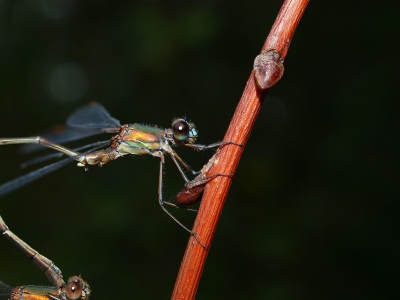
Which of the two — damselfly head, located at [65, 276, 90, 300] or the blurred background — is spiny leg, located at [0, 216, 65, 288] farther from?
the blurred background

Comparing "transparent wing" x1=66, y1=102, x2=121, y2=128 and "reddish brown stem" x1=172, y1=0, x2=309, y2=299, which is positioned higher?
"transparent wing" x1=66, y1=102, x2=121, y2=128

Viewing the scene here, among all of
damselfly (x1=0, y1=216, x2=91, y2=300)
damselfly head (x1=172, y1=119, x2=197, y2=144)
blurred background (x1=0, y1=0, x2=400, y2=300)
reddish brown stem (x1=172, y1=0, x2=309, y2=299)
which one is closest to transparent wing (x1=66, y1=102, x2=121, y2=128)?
damselfly head (x1=172, y1=119, x2=197, y2=144)

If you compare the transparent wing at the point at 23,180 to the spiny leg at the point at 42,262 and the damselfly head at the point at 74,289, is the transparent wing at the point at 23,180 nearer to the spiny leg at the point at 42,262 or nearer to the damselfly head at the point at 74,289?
the spiny leg at the point at 42,262

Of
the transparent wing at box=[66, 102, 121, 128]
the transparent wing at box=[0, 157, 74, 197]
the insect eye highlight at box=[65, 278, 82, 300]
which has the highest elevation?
the transparent wing at box=[66, 102, 121, 128]

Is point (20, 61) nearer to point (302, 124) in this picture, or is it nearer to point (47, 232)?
point (47, 232)

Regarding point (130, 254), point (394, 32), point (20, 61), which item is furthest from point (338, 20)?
point (20, 61)

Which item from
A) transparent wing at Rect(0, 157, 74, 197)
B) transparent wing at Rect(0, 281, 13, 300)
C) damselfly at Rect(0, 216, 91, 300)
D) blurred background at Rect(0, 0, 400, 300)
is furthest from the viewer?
blurred background at Rect(0, 0, 400, 300)
